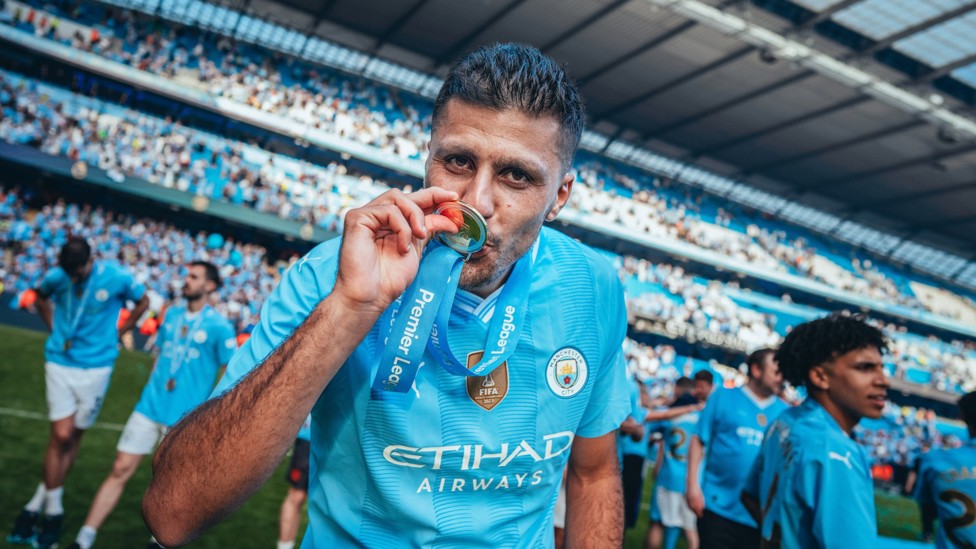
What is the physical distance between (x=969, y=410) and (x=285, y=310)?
4762mm

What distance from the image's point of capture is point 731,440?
18.3 feet

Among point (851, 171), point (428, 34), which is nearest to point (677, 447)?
point (428, 34)

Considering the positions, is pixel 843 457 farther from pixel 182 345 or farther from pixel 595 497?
pixel 182 345

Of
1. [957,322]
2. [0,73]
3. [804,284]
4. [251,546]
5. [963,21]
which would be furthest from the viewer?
[957,322]

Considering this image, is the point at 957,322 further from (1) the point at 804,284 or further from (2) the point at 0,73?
(2) the point at 0,73

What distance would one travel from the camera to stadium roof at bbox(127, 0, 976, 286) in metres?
19.4

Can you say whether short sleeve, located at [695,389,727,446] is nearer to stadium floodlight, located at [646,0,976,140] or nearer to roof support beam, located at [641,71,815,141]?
stadium floodlight, located at [646,0,976,140]

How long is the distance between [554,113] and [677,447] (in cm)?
676

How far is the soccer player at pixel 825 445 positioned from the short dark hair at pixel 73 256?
215 inches

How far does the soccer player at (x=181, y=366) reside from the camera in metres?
5.12

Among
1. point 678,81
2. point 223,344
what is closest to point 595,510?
point 223,344

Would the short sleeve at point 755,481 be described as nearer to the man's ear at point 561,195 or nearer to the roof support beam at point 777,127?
the man's ear at point 561,195

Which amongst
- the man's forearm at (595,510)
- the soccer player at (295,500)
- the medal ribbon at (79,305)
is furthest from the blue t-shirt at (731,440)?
the medal ribbon at (79,305)

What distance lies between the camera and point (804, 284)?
32719mm
